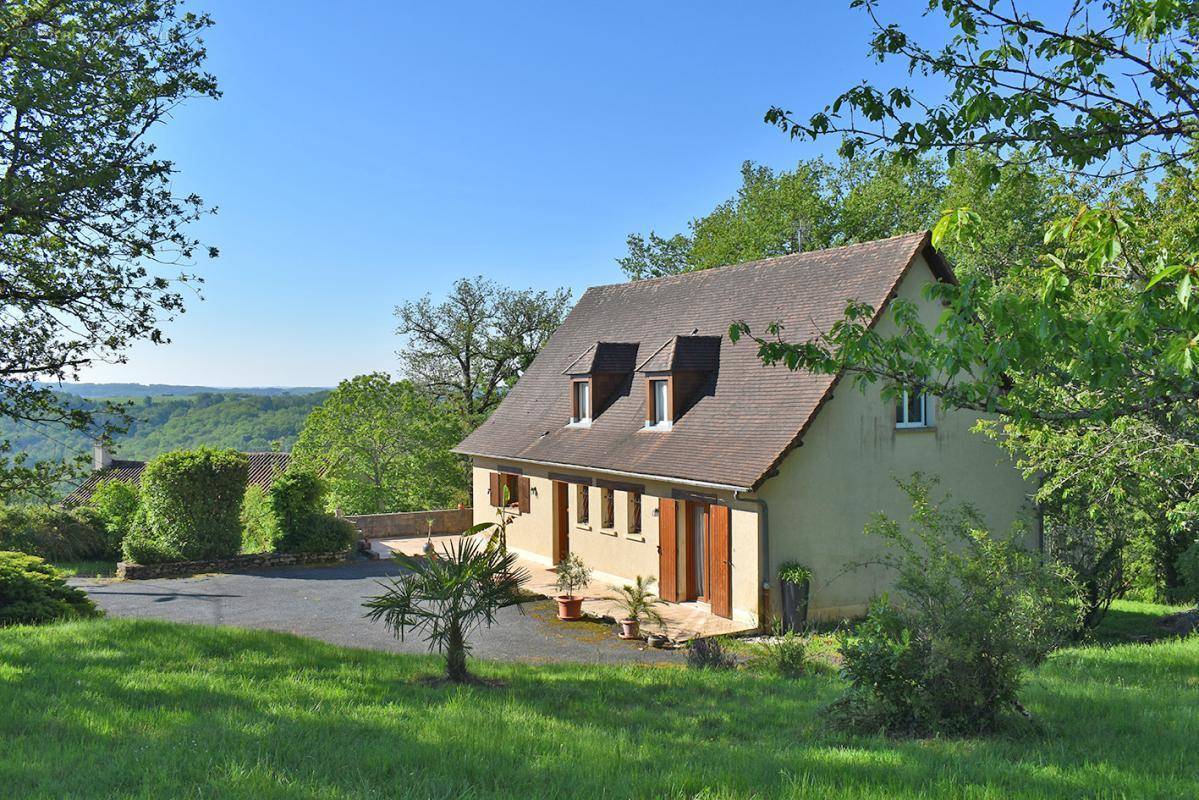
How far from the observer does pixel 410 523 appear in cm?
3106

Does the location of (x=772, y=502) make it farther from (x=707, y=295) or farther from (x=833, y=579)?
(x=707, y=295)

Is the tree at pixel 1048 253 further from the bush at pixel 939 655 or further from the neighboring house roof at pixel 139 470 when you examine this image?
the neighboring house roof at pixel 139 470

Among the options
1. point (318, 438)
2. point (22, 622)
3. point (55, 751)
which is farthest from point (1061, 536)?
point (318, 438)

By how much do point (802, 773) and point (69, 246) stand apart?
10149 mm

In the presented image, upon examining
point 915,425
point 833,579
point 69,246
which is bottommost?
point 833,579

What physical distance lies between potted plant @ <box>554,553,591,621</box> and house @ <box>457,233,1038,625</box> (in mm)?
1826

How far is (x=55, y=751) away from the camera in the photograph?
6.41 meters

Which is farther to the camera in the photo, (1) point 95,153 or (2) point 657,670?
(2) point 657,670

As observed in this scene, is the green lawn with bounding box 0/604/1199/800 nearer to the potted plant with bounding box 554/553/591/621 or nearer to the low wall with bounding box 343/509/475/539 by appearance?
the potted plant with bounding box 554/553/591/621

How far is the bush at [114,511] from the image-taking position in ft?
86.7

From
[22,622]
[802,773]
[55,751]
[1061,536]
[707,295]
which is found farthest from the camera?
[707,295]

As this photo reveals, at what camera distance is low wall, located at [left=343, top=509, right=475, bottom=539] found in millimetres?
30297

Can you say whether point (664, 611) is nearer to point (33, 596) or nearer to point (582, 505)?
point (582, 505)

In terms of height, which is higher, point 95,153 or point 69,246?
point 95,153
